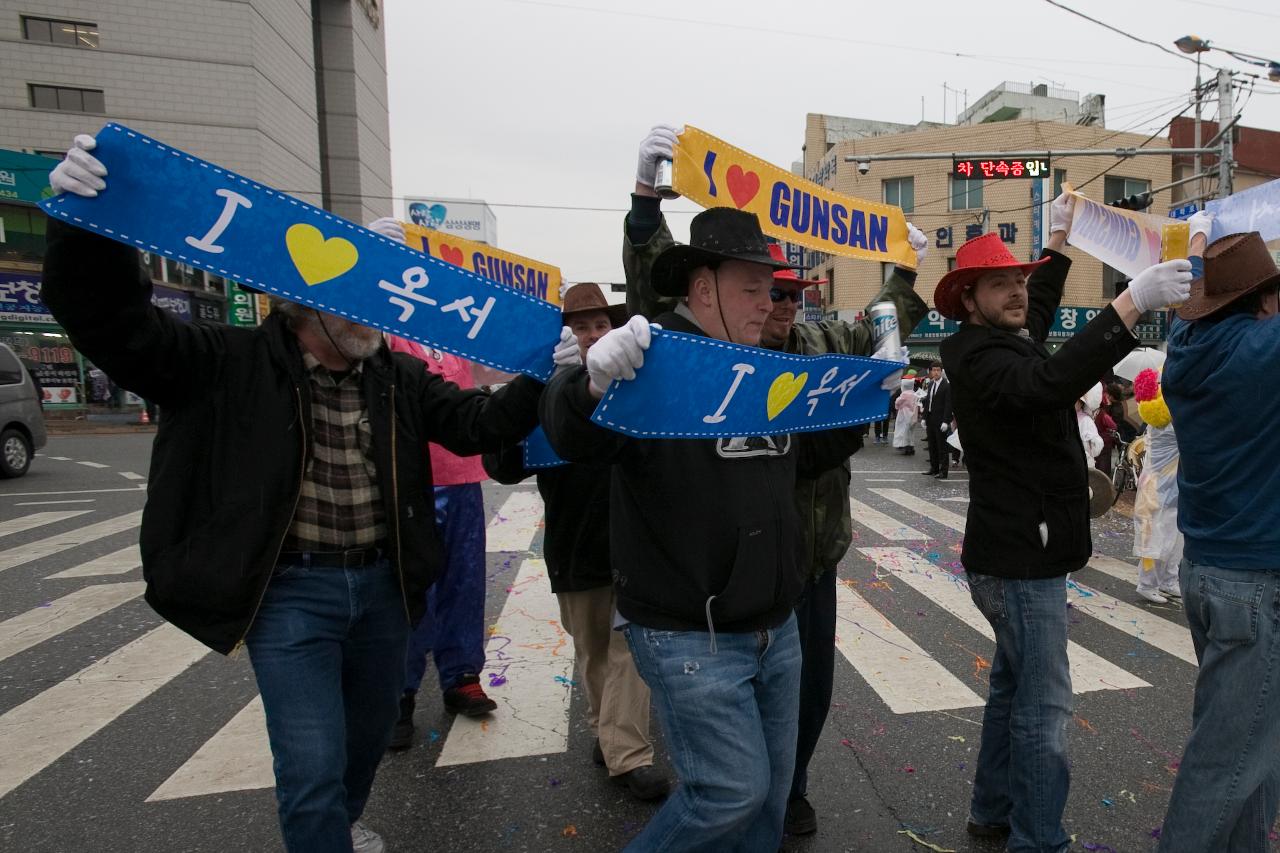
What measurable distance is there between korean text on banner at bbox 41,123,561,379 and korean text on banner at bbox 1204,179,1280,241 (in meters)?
3.24

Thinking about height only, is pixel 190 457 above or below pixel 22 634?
above

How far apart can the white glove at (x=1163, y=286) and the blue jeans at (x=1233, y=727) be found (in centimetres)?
76

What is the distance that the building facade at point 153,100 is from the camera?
84.7ft

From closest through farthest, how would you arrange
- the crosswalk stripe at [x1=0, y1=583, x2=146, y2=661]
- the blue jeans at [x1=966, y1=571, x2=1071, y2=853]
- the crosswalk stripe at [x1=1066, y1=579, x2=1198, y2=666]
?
1. the blue jeans at [x1=966, y1=571, x2=1071, y2=853]
2. the crosswalk stripe at [x1=1066, y1=579, x2=1198, y2=666]
3. the crosswalk stripe at [x1=0, y1=583, x2=146, y2=661]

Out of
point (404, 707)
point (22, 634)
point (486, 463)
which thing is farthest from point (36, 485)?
point (486, 463)

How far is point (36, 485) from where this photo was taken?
38.3 ft

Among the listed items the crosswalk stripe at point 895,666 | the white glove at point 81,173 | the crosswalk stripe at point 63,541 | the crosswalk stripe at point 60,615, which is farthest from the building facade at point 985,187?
the white glove at point 81,173

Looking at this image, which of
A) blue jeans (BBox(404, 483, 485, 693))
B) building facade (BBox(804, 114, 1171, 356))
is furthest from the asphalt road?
building facade (BBox(804, 114, 1171, 356))

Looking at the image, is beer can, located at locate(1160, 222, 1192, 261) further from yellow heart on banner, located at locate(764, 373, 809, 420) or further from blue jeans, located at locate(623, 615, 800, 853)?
blue jeans, located at locate(623, 615, 800, 853)

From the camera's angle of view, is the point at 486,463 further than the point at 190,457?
Yes

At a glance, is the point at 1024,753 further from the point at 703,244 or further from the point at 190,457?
the point at 190,457

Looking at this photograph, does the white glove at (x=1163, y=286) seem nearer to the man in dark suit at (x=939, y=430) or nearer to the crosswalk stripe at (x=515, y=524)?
the crosswalk stripe at (x=515, y=524)

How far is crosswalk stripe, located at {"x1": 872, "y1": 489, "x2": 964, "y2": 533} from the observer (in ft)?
28.2

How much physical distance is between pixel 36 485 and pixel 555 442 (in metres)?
13.7
